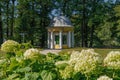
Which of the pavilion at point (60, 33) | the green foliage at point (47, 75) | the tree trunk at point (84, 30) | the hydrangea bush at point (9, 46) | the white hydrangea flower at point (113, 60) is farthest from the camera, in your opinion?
the tree trunk at point (84, 30)

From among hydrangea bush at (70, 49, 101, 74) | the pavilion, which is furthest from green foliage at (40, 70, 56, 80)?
the pavilion

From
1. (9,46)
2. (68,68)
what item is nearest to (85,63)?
(68,68)

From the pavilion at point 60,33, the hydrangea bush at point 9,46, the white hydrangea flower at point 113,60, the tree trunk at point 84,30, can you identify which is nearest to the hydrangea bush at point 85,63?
the white hydrangea flower at point 113,60

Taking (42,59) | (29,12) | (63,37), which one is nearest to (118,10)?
(63,37)

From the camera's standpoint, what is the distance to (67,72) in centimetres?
233

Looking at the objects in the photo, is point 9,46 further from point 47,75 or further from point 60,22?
point 60,22

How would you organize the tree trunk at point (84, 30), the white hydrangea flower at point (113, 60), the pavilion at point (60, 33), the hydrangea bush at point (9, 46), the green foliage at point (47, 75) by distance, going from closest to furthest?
the green foliage at point (47, 75)
the white hydrangea flower at point (113, 60)
the hydrangea bush at point (9, 46)
the pavilion at point (60, 33)
the tree trunk at point (84, 30)

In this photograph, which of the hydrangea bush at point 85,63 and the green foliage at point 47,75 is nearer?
the hydrangea bush at point 85,63

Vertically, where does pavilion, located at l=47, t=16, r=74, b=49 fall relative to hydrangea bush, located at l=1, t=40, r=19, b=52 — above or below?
below

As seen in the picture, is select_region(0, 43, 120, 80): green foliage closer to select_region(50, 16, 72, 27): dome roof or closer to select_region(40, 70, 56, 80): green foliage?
select_region(40, 70, 56, 80): green foliage

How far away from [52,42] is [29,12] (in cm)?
535

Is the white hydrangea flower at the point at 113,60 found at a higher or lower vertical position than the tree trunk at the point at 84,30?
higher

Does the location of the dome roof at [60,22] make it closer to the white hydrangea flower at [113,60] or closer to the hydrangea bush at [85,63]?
the white hydrangea flower at [113,60]

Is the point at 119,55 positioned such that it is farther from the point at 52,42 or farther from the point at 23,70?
the point at 52,42
